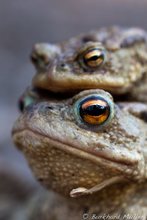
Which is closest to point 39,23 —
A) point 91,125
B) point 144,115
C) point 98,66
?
point 98,66

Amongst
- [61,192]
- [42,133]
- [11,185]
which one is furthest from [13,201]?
[42,133]

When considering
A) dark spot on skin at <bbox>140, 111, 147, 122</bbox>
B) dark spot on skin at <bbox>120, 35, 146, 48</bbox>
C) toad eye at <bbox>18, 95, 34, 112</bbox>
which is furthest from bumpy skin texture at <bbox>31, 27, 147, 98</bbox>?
dark spot on skin at <bbox>140, 111, 147, 122</bbox>

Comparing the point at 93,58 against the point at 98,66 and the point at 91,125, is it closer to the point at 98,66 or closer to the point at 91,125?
the point at 98,66

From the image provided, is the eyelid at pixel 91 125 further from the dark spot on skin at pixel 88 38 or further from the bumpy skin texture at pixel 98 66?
the dark spot on skin at pixel 88 38

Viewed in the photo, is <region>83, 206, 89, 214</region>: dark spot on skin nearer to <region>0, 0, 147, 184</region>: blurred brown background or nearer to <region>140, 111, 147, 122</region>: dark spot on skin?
<region>140, 111, 147, 122</region>: dark spot on skin

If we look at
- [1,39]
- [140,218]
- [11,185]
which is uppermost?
[1,39]

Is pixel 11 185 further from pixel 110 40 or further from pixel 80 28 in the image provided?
pixel 80 28

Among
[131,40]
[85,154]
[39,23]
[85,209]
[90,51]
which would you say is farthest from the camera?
[39,23]
